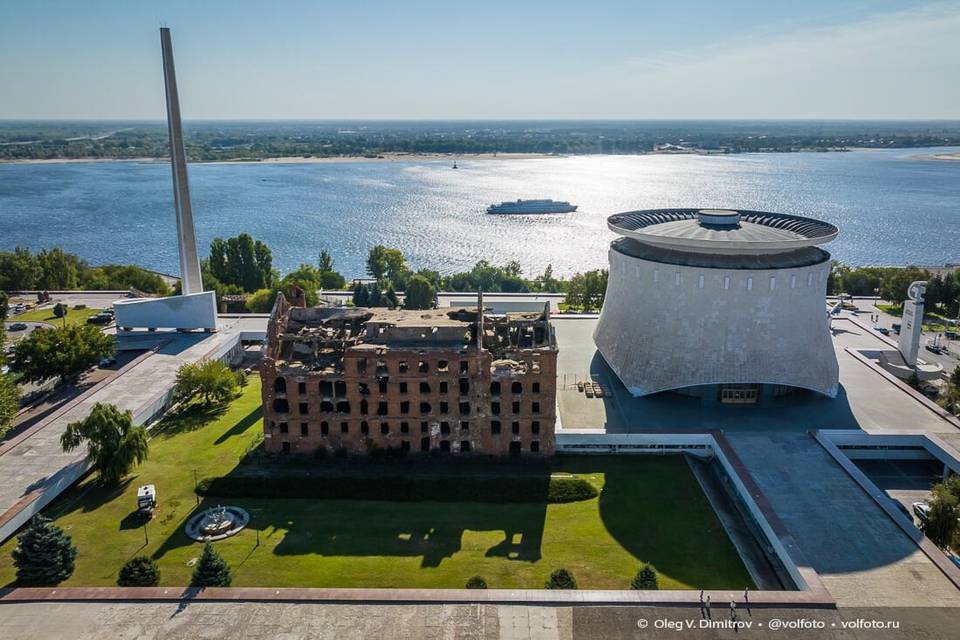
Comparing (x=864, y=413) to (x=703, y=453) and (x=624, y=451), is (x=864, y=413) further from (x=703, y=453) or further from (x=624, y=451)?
(x=624, y=451)

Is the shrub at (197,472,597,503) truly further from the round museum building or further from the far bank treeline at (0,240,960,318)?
the far bank treeline at (0,240,960,318)

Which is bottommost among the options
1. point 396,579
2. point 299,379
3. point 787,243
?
point 396,579

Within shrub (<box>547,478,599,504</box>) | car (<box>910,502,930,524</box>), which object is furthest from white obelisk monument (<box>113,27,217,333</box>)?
car (<box>910,502,930,524</box>)

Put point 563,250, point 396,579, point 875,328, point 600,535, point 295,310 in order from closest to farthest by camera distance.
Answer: point 396,579 → point 600,535 → point 295,310 → point 875,328 → point 563,250

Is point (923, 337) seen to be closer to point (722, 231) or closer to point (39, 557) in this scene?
point (722, 231)

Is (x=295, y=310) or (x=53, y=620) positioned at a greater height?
(x=295, y=310)

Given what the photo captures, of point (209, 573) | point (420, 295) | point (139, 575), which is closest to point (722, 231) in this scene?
point (420, 295)

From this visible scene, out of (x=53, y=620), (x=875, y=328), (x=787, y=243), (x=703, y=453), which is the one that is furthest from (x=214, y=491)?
(x=875, y=328)
